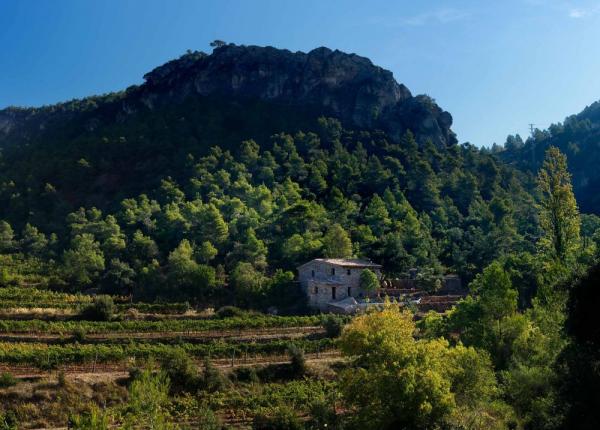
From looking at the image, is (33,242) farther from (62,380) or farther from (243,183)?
(62,380)

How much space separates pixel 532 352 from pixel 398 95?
9344 centimetres

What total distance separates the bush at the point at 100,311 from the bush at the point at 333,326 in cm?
1716

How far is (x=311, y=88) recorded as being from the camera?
11750 cm

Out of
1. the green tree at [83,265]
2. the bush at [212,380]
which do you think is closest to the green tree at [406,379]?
the bush at [212,380]

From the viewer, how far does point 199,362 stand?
3800 cm

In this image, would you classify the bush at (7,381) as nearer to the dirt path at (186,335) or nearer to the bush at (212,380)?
the dirt path at (186,335)

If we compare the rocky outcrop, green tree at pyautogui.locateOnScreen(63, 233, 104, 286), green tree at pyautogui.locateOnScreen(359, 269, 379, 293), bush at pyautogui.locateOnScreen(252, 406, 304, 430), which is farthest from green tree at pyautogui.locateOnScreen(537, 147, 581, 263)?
the rocky outcrop

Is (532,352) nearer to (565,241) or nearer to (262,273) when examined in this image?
(565,241)

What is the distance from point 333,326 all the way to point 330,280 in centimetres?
995

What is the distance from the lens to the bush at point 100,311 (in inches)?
1745

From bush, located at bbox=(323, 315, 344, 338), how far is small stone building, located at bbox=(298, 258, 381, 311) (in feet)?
24.3

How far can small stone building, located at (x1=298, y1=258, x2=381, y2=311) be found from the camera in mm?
51656

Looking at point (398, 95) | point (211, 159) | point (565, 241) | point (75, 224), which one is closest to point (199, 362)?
point (565, 241)

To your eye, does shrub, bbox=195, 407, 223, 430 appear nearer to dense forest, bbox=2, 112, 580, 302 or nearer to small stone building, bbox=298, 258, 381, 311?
dense forest, bbox=2, 112, 580, 302
